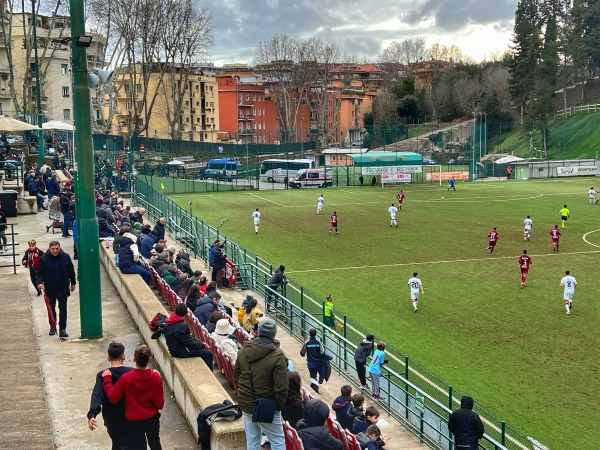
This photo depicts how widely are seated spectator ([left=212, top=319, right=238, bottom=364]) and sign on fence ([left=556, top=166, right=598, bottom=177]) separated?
75.0 meters

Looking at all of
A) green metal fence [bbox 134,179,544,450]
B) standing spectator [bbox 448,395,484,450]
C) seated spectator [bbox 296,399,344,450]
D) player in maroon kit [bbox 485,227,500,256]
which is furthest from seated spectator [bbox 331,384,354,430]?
player in maroon kit [bbox 485,227,500,256]

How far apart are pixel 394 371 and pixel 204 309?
14.7 ft

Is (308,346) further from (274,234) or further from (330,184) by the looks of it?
(330,184)

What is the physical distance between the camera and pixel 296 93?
119 m

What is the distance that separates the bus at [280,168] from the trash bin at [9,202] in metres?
47.9

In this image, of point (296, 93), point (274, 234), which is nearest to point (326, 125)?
point (296, 93)

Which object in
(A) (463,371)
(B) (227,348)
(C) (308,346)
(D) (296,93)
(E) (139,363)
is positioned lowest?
(A) (463,371)

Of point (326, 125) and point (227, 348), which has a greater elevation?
point (326, 125)

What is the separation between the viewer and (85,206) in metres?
13.0

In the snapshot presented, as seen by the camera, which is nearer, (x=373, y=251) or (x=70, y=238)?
(x=70, y=238)

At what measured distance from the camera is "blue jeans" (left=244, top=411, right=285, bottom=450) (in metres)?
7.66

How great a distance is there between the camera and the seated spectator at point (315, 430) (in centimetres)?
822

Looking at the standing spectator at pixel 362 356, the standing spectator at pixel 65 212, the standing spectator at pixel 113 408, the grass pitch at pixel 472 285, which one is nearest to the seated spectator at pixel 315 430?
the standing spectator at pixel 113 408

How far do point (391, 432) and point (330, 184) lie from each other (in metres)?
59.8
